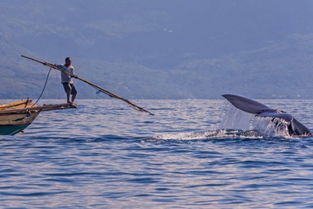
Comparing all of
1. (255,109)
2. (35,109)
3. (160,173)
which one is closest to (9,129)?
(35,109)

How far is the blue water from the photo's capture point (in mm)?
16953

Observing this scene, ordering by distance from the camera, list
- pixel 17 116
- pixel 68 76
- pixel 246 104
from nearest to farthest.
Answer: pixel 246 104 → pixel 68 76 → pixel 17 116

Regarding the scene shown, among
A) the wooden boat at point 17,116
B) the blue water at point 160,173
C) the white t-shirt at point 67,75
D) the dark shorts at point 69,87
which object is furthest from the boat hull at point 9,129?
the white t-shirt at point 67,75

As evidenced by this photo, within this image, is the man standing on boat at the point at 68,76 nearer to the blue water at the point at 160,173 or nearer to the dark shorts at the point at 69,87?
the dark shorts at the point at 69,87

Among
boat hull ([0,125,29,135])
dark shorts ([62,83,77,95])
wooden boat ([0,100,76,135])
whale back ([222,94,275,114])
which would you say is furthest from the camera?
boat hull ([0,125,29,135])

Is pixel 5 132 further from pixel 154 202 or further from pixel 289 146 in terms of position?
pixel 154 202

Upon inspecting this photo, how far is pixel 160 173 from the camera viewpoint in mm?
21359

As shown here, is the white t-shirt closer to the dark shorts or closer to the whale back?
the dark shorts

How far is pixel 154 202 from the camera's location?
16.8 m

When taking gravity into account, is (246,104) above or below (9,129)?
above

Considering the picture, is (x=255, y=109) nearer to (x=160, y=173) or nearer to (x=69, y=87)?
(x=69, y=87)

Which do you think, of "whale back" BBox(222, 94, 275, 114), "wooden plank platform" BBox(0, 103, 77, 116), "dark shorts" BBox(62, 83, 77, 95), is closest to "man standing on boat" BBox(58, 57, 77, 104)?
"dark shorts" BBox(62, 83, 77, 95)

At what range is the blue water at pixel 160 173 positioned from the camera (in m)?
17.0

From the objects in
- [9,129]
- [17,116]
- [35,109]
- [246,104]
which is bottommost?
[9,129]
